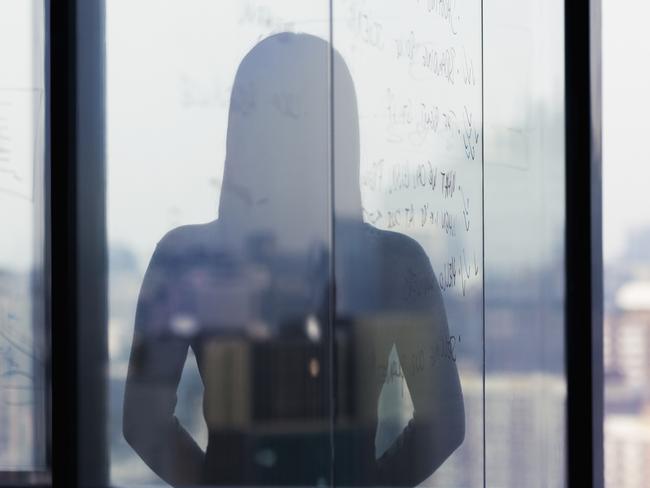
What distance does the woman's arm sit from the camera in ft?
4.57

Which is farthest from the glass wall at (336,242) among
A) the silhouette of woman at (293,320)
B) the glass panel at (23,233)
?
the glass panel at (23,233)

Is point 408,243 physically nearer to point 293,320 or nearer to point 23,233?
point 293,320

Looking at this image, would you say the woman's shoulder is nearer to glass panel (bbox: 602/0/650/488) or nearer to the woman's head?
the woman's head

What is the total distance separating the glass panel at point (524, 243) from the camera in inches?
55.3

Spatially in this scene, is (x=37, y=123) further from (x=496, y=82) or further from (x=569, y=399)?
(x=569, y=399)

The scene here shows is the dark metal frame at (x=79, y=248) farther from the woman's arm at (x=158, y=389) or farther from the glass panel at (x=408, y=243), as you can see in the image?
the glass panel at (x=408, y=243)

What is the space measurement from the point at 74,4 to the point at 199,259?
1.86 feet

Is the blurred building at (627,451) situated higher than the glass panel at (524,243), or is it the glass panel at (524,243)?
the glass panel at (524,243)

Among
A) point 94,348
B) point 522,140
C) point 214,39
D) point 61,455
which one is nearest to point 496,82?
point 522,140

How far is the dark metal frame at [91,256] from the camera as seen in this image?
4.60 ft

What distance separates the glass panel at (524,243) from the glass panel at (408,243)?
0.03 meters

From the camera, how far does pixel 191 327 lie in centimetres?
139

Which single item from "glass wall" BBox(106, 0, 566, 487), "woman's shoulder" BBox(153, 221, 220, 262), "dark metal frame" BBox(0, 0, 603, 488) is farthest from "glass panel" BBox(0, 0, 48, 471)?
→ "woman's shoulder" BBox(153, 221, 220, 262)

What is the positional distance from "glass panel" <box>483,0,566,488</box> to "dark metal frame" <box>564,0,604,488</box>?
0.8 inches
